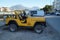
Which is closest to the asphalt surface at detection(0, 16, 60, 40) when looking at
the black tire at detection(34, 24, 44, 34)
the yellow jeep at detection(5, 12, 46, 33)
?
the black tire at detection(34, 24, 44, 34)

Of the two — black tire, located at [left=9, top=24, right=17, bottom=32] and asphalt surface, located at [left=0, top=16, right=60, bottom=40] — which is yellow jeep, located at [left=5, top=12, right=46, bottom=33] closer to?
black tire, located at [left=9, top=24, right=17, bottom=32]

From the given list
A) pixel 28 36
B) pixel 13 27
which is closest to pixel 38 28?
pixel 28 36

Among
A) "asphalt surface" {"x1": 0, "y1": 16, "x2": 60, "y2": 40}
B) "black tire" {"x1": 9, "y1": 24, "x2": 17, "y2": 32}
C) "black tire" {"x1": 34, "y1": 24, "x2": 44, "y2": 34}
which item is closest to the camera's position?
"asphalt surface" {"x1": 0, "y1": 16, "x2": 60, "y2": 40}

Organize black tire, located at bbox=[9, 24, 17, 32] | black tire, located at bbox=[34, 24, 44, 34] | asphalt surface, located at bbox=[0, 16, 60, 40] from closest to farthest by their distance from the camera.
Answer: asphalt surface, located at bbox=[0, 16, 60, 40] → black tire, located at bbox=[34, 24, 44, 34] → black tire, located at bbox=[9, 24, 17, 32]

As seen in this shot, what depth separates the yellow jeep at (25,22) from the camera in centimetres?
1104

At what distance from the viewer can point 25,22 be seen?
1153 centimetres

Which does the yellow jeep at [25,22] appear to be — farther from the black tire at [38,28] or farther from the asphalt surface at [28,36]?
the asphalt surface at [28,36]

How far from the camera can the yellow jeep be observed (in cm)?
1104

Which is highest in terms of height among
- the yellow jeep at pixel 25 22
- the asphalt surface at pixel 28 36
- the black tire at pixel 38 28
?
the yellow jeep at pixel 25 22

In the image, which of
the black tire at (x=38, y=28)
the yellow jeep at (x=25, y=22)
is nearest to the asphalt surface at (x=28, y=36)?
the black tire at (x=38, y=28)

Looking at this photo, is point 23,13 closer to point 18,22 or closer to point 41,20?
point 18,22

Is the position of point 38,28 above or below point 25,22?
below

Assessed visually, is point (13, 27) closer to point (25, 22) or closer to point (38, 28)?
point (25, 22)

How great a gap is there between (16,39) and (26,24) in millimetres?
2838
